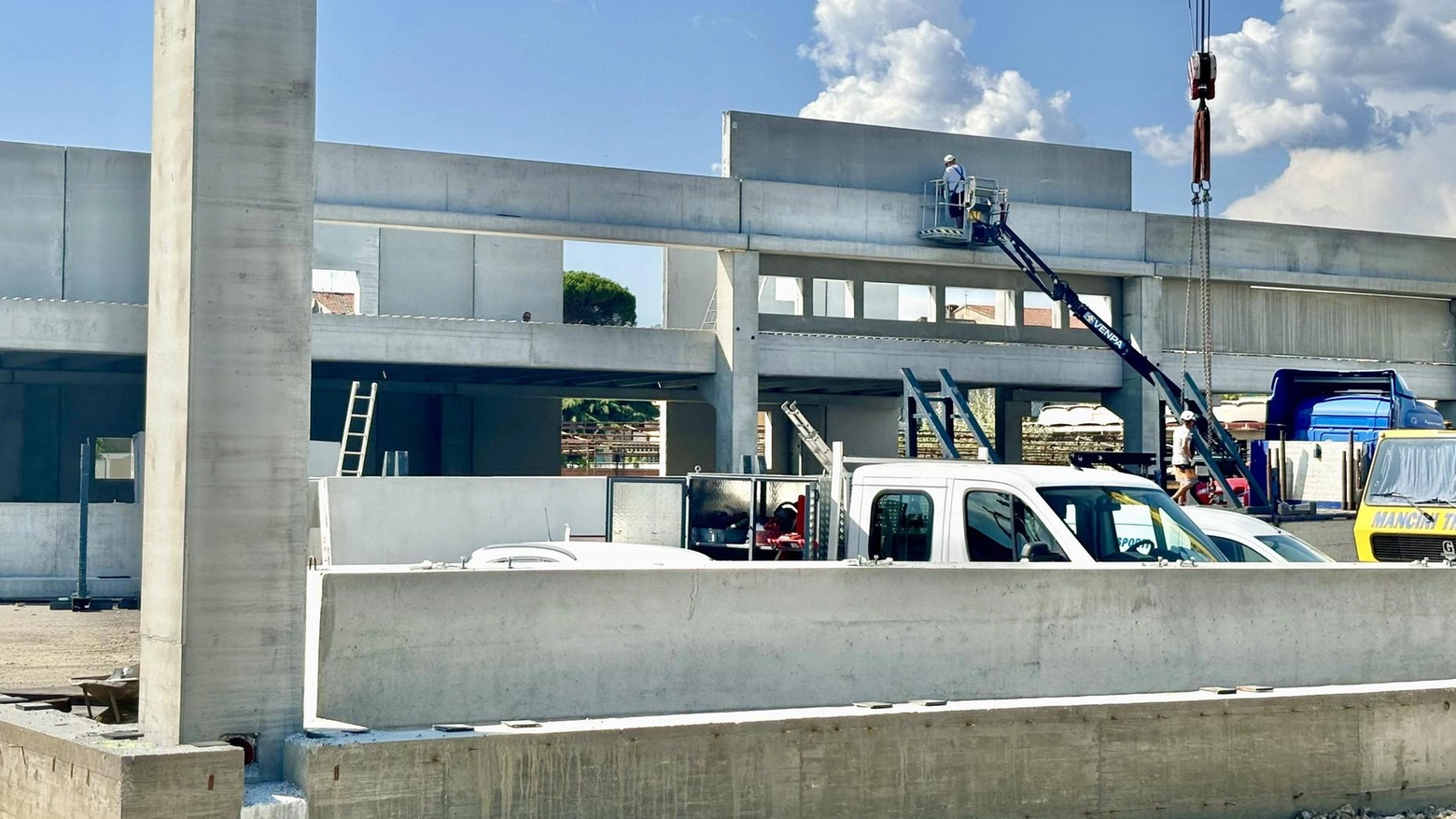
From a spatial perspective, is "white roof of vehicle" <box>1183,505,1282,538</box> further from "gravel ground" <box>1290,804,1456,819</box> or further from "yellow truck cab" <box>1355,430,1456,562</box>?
"gravel ground" <box>1290,804,1456,819</box>

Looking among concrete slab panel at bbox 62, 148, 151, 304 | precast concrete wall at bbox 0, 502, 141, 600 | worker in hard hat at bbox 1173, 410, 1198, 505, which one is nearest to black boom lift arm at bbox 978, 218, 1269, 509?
worker in hard hat at bbox 1173, 410, 1198, 505

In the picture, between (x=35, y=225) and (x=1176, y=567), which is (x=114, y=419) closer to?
(x=35, y=225)

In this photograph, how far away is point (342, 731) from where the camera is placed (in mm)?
7152

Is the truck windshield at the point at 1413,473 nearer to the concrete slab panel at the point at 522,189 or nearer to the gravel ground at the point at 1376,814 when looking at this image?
the gravel ground at the point at 1376,814

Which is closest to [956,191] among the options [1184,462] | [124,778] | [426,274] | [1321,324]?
[1321,324]

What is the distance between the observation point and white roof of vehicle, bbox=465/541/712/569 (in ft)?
36.8

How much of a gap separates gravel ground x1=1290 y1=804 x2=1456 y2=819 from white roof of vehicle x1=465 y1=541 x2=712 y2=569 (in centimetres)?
435

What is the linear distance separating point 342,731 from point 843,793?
2500 mm

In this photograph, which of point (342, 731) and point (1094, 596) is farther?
point (1094, 596)

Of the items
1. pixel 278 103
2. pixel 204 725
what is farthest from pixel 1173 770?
pixel 278 103

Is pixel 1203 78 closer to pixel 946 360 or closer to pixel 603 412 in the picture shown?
pixel 946 360

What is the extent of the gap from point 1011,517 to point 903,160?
84.0 feet

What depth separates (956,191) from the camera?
34344mm

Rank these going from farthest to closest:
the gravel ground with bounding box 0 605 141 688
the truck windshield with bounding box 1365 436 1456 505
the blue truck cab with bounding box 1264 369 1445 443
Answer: the blue truck cab with bounding box 1264 369 1445 443
the truck windshield with bounding box 1365 436 1456 505
the gravel ground with bounding box 0 605 141 688
